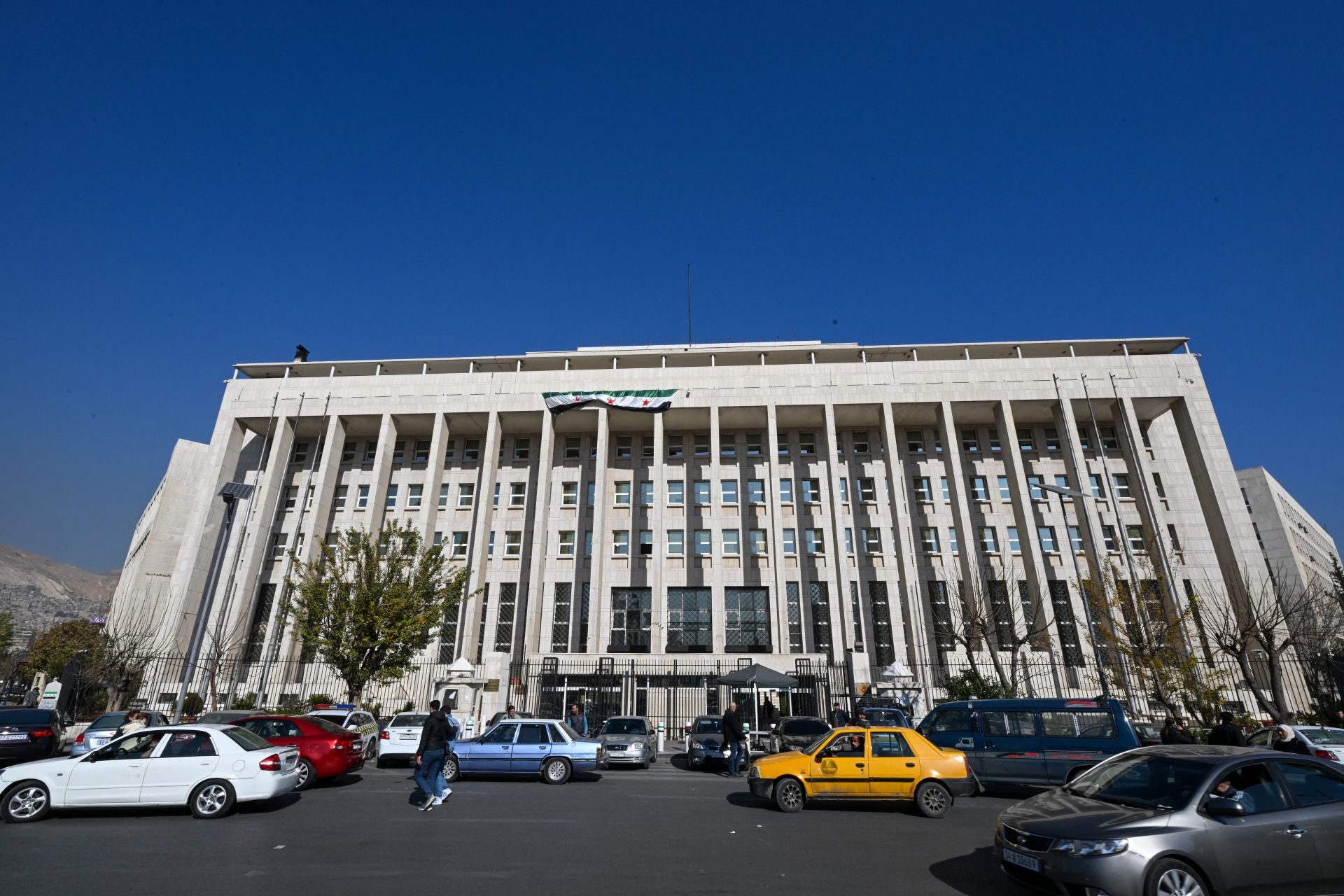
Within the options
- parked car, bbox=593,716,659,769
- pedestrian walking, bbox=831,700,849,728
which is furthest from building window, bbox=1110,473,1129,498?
parked car, bbox=593,716,659,769

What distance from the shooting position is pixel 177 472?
41312 millimetres

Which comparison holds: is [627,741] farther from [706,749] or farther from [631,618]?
[631,618]

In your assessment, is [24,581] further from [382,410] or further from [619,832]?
[619,832]

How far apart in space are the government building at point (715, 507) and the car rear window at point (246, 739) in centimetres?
1914

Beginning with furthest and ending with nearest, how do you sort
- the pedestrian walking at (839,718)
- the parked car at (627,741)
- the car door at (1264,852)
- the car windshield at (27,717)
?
the pedestrian walking at (839,718) < the parked car at (627,741) < the car windshield at (27,717) < the car door at (1264,852)

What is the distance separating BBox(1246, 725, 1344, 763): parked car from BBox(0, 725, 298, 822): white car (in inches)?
746

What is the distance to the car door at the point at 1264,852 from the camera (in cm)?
561

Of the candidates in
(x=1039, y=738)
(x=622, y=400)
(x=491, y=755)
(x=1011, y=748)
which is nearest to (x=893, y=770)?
(x=1011, y=748)

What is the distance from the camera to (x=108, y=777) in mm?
9914

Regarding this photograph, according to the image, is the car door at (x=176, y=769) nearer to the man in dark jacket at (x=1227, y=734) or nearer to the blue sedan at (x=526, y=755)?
the blue sedan at (x=526, y=755)

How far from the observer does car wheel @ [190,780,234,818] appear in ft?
33.0

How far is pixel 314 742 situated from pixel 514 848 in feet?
26.7

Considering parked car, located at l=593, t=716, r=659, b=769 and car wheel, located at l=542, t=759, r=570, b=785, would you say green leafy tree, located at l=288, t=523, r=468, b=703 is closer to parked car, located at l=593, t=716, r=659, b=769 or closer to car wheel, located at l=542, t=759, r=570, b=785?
parked car, located at l=593, t=716, r=659, b=769

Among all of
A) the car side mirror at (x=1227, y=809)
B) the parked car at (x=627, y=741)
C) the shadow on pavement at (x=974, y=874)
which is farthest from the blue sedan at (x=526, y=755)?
the car side mirror at (x=1227, y=809)
